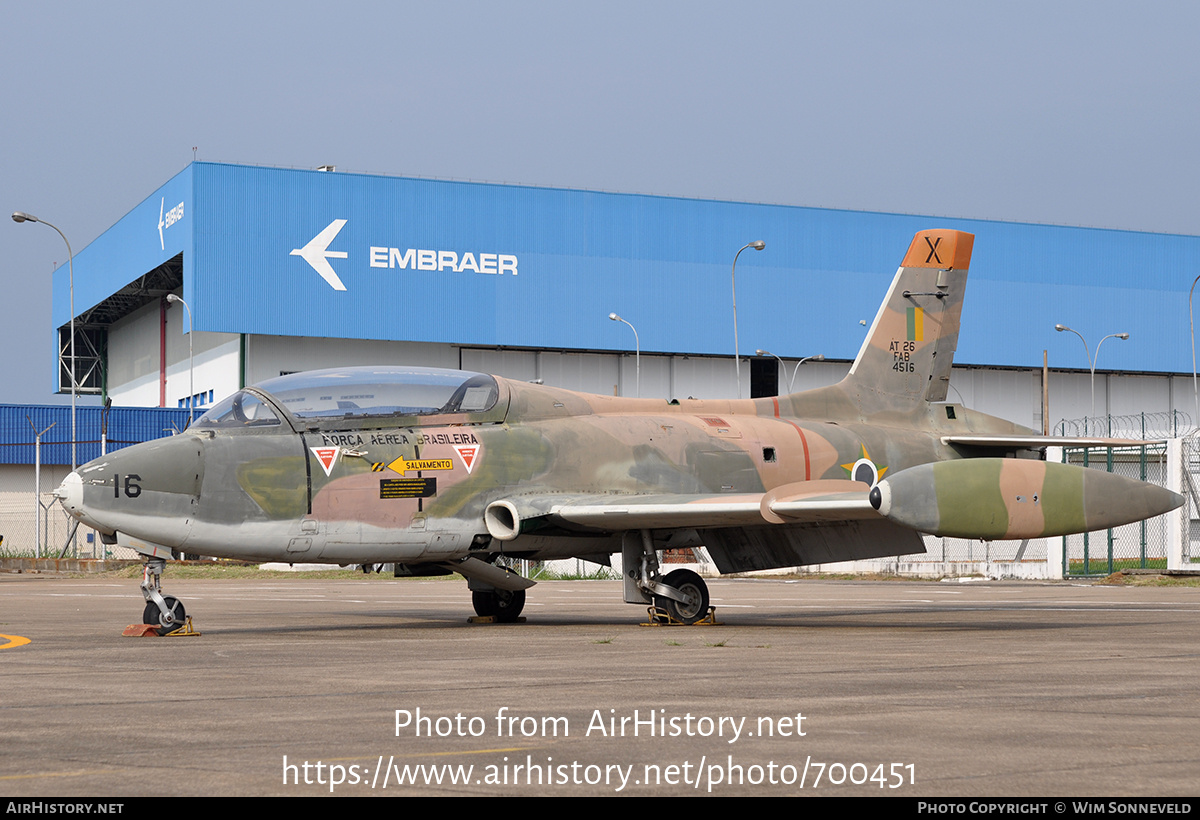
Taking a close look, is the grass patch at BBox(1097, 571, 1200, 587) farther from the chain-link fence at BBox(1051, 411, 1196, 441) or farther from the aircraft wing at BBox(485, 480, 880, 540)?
the aircraft wing at BBox(485, 480, 880, 540)

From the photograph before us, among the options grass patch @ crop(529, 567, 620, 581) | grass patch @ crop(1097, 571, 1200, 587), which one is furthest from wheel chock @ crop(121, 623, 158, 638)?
grass patch @ crop(529, 567, 620, 581)

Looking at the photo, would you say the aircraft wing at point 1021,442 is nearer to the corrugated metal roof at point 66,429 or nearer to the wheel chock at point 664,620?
the wheel chock at point 664,620

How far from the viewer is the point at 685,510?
15.2m

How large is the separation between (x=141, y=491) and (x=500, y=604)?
509 cm

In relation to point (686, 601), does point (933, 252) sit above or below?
above

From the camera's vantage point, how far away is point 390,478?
15.2 metres

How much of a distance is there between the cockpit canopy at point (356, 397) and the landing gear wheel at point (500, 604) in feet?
8.80

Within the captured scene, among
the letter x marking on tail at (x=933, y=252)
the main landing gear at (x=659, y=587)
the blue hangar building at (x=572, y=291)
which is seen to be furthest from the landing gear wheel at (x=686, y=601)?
the blue hangar building at (x=572, y=291)

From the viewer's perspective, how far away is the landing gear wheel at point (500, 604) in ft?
57.5

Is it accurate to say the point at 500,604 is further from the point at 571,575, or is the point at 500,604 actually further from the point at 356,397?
the point at 571,575

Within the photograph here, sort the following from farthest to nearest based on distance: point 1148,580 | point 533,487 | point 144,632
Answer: point 1148,580
point 533,487
point 144,632

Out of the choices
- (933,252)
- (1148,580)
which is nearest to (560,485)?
(933,252)

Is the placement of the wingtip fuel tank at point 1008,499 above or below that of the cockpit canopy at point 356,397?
below

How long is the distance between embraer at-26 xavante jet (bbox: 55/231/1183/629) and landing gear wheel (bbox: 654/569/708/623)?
0.03 m
